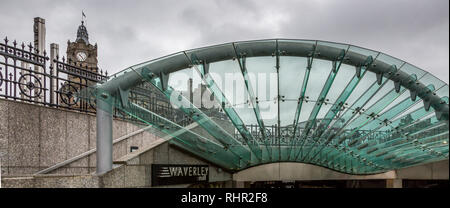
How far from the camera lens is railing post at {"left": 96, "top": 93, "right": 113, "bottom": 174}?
23.9ft

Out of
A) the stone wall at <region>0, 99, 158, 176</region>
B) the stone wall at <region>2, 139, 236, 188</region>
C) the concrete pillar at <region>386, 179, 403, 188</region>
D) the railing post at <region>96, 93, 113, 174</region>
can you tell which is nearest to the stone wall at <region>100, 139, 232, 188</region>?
the stone wall at <region>2, 139, 236, 188</region>

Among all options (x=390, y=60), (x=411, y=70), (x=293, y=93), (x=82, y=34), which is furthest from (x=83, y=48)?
(x=411, y=70)

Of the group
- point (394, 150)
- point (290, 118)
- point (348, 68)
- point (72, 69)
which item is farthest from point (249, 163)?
point (72, 69)

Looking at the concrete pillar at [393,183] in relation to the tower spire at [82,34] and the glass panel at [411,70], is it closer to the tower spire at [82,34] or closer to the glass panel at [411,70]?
the glass panel at [411,70]

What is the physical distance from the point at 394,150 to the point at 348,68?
8.61ft

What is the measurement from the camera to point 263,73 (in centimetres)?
730

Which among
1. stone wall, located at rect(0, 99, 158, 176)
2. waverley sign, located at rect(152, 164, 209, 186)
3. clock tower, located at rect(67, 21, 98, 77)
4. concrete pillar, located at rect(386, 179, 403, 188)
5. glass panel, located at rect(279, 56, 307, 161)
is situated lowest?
concrete pillar, located at rect(386, 179, 403, 188)

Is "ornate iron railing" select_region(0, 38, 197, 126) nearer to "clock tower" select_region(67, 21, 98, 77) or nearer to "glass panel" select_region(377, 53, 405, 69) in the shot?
"glass panel" select_region(377, 53, 405, 69)

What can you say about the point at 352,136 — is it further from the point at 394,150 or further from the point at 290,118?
the point at 290,118

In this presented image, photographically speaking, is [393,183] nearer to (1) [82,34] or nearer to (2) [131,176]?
(2) [131,176]

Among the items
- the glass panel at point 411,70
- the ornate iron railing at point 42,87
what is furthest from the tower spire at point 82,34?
the glass panel at point 411,70

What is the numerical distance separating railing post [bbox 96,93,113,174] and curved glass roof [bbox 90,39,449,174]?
6.3 inches

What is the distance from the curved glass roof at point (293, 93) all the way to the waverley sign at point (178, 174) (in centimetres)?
74

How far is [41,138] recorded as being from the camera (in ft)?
26.1
